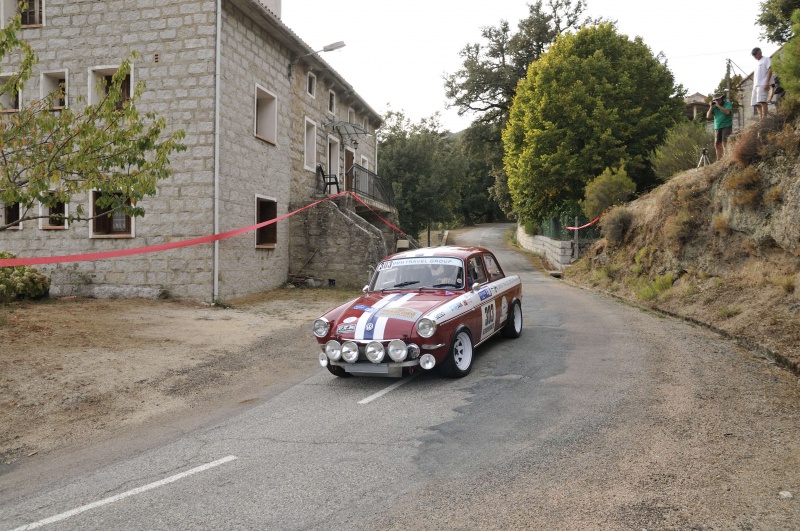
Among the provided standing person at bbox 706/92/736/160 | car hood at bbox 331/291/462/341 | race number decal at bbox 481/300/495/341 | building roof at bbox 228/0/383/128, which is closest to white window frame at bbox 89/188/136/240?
building roof at bbox 228/0/383/128

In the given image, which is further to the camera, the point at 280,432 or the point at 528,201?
the point at 528,201

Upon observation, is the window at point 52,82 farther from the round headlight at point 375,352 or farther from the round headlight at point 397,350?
the round headlight at point 397,350

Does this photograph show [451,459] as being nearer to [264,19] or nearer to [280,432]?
[280,432]

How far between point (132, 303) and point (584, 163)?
20.0m

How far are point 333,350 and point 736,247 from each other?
949 centimetres

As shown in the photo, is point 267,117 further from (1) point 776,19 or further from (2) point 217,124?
(1) point 776,19

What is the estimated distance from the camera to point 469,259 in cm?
859

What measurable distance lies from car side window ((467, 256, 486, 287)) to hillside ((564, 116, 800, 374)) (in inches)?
157

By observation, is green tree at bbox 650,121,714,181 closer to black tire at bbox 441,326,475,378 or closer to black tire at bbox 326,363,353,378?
black tire at bbox 441,326,475,378

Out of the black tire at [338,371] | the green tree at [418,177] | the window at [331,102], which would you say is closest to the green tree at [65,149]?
the black tire at [338,371]

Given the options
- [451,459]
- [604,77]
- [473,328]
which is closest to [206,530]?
[451,459]

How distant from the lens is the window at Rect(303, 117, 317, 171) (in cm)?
2041

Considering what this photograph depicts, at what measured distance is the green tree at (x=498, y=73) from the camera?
3938 centimetres

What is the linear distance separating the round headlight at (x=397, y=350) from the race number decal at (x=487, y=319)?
70.9 inches
